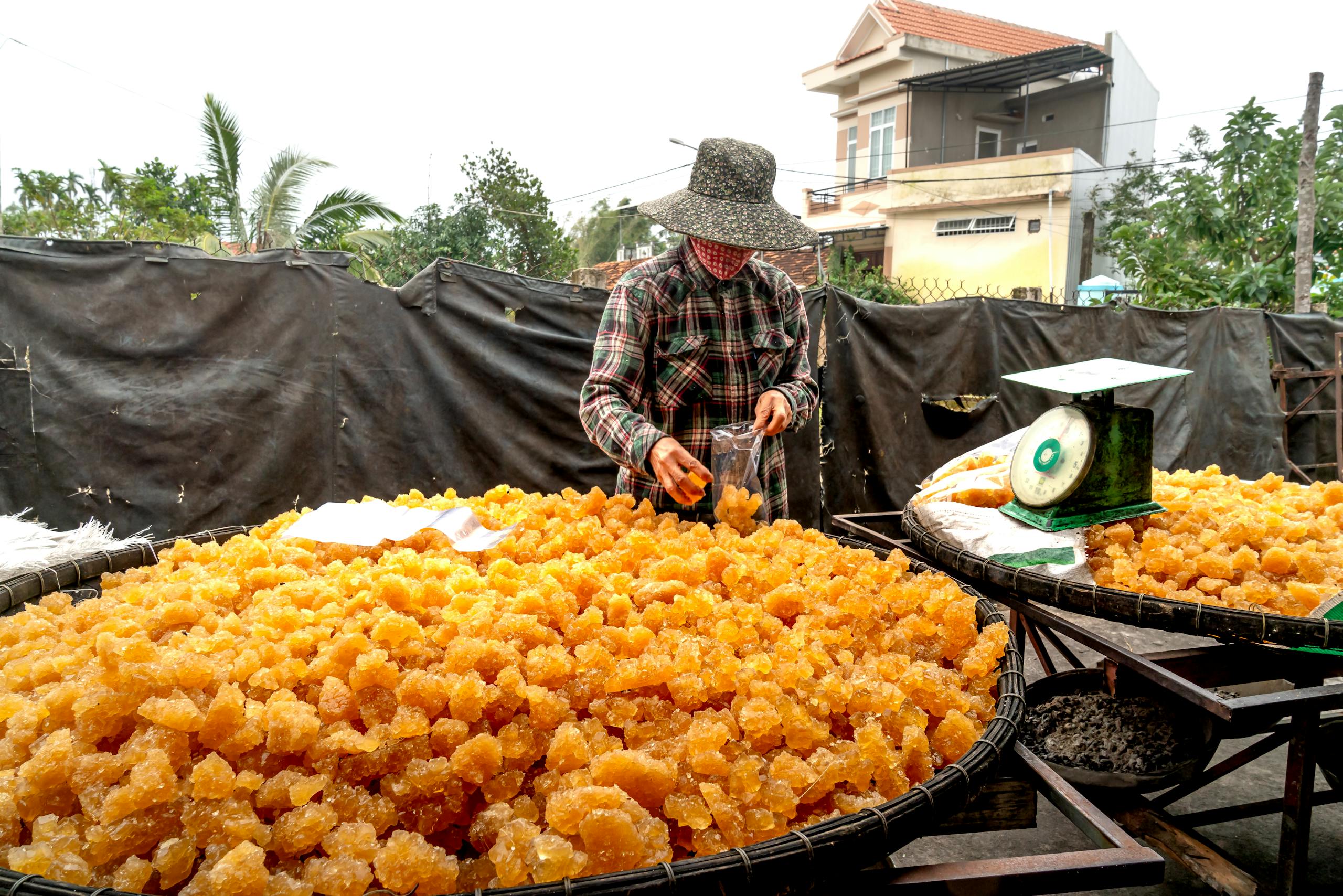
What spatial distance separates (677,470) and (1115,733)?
1464 mm

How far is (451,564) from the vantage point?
119 centimetres

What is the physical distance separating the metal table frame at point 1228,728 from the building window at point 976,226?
1586cm

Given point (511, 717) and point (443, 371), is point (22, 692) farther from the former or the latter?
point (443, 371)

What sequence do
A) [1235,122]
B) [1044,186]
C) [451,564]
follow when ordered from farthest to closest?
[1044,186] → [1235,122] → [451,564]

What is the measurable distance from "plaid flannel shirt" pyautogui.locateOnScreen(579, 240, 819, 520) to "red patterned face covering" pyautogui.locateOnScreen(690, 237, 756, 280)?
30mm

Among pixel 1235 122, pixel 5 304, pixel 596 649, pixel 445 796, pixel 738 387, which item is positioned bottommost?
pixel 445 796

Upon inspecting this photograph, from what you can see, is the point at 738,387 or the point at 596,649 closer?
the point at 596,649

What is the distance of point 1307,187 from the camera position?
6.96 m

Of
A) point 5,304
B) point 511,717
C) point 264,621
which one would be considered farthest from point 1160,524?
point 5,304

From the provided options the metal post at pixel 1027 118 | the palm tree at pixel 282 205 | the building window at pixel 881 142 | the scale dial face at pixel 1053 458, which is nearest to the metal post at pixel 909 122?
the building window at pixel 881 142

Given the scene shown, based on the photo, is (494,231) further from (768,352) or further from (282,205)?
(768,352)

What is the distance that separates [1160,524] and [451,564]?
5.04 ft

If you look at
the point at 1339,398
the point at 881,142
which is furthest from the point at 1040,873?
the point at 881,142

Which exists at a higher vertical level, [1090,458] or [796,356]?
[796,356]
